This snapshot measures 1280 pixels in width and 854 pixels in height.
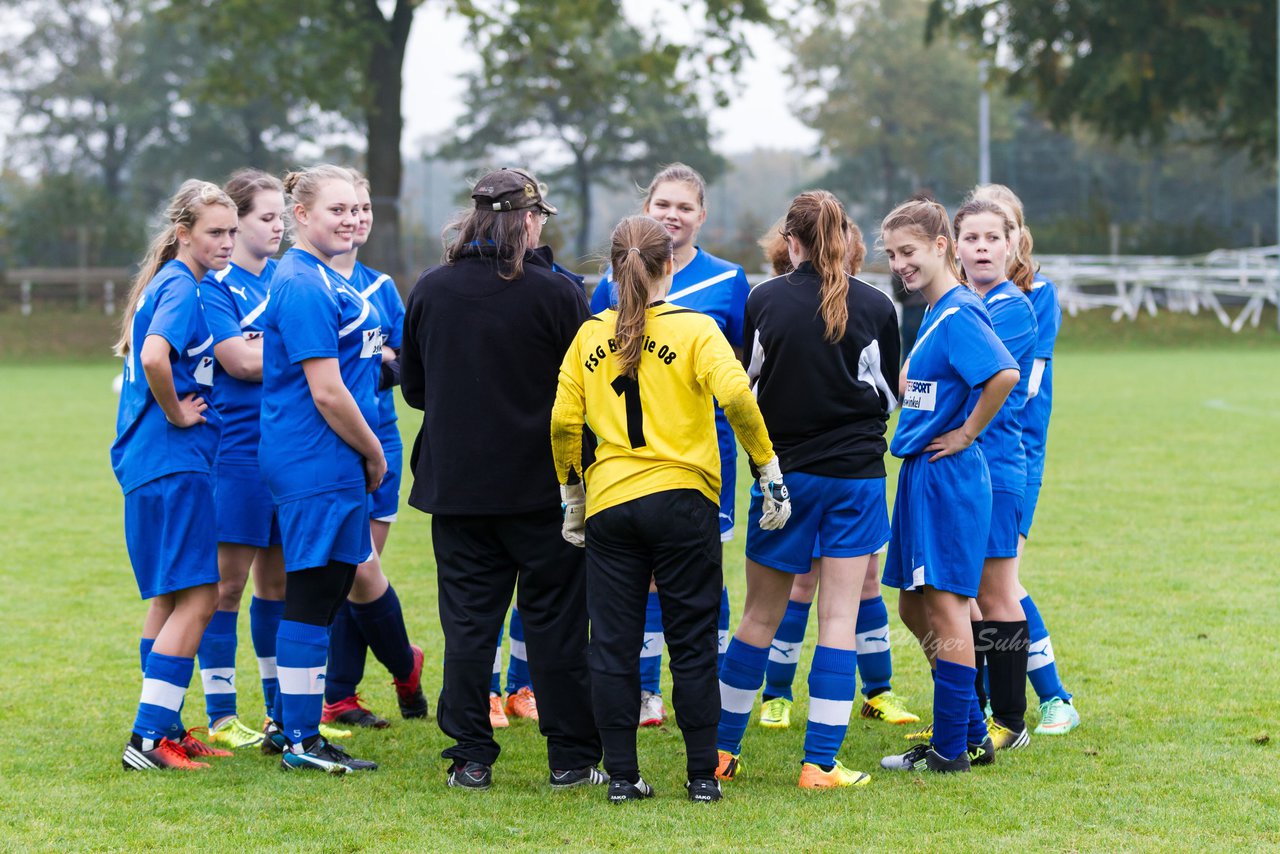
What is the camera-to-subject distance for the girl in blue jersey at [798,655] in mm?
5363

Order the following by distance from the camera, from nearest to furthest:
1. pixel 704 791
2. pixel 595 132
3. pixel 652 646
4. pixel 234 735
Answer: pixel 704 791 → pixel 234 735 → pixel 652 646 → pixel 595 132

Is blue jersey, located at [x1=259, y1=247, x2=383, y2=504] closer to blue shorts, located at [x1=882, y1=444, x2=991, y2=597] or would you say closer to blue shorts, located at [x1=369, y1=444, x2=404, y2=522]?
blue shorts, located at [x1=369, y1=444, x2=404, y2=522]

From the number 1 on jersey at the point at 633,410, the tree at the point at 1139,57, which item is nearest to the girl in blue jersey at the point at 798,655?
the number 1 on jersey at the point at 633,410

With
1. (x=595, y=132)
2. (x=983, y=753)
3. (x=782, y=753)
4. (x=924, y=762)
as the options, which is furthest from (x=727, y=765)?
(x=595, y=132)

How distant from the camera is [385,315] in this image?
5684mm

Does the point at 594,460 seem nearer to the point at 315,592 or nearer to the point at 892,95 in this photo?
the point at 315,592

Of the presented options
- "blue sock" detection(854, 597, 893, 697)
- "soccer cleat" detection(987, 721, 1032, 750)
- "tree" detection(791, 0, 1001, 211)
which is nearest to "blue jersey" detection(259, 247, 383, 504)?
"blue sock" detection(854, 597, 893, 697)

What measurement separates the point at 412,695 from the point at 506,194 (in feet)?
7.28

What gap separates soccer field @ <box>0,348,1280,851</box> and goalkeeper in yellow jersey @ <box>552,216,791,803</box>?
1.09ft

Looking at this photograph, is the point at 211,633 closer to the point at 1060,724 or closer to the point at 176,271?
the point at 176,271

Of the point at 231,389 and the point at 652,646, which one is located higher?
the point at 231,389

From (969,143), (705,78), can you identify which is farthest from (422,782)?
(969,143)

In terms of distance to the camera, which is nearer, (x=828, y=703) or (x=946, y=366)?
(x=828, y=703)

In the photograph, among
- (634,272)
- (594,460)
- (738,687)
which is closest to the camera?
(634,272)
